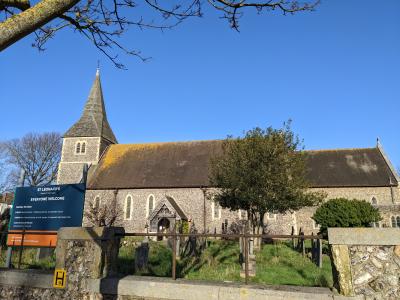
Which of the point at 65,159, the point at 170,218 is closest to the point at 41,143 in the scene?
the point at 65,159

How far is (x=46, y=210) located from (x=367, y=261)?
24.5 feet

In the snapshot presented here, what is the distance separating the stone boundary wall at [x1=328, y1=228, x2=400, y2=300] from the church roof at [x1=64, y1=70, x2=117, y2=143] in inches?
1251

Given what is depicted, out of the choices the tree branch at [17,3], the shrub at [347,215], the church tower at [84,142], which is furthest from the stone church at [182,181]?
the tree branch at [17,3]

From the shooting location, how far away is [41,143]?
45.3 meters

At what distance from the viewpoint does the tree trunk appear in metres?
3.19

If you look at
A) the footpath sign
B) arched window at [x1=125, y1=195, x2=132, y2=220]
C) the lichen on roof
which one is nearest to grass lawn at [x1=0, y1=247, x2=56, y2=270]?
the footpath sign

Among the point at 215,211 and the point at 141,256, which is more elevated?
the point at 215,211

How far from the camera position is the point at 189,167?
2900cm

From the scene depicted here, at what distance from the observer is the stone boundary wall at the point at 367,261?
14.3 feet

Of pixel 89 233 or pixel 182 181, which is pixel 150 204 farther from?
pixel 89 233

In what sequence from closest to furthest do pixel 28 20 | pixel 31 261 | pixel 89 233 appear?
pixel 28 20 < pixel 89 233 < pixel 31 261

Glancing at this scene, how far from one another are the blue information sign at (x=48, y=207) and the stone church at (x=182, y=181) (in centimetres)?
1681

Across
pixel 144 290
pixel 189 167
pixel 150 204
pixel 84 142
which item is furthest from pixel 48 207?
pixel 84 142

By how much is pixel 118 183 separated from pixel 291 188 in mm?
16197
